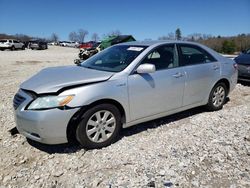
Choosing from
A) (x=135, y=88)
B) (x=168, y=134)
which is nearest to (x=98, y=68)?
(x=135, y=88)

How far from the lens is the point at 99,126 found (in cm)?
339

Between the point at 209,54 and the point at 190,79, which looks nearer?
the point at 190,79

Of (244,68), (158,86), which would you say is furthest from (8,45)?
(158,86)

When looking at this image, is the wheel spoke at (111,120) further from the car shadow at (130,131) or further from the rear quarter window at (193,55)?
the rear quarter window at (193,55)

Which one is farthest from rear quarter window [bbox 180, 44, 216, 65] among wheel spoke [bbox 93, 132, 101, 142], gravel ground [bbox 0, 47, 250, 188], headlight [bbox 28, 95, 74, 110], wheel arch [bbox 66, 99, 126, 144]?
headlight [bbox 28, 95, 74, 110]

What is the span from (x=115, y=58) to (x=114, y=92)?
3.16ft

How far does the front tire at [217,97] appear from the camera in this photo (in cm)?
489

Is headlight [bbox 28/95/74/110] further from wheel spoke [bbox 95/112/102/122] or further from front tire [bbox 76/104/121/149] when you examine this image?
wheel spoke [bbox 95/112/102/122]

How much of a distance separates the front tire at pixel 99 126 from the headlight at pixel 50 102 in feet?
1.05

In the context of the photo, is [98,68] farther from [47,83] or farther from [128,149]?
[128,149]

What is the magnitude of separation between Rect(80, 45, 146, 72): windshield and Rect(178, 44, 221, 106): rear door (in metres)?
0.91

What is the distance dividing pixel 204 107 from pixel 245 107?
979mm

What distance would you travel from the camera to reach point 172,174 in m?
2.86

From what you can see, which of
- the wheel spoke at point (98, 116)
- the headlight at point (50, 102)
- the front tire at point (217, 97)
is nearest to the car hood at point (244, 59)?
the front tire at point (217, 97)
